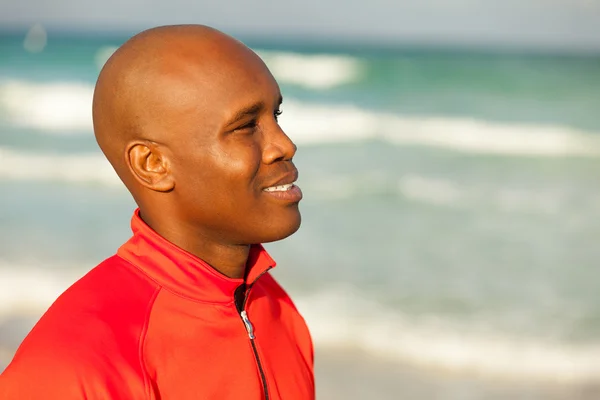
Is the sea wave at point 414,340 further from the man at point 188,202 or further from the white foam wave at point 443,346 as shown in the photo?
the man at point 188,202

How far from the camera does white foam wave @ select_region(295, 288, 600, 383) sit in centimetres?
467

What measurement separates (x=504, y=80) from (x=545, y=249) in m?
16.6

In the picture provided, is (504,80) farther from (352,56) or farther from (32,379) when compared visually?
(32,379)

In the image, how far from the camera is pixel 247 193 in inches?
61.6

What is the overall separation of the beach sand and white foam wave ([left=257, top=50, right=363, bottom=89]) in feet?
56.5

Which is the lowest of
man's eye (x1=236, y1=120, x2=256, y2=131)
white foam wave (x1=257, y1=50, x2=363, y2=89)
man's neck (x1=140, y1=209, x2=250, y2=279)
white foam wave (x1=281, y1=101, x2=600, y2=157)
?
man's neck (x1=140, y1=209, x2=250, y2=279)

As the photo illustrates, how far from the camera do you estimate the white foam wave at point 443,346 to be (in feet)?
15.3

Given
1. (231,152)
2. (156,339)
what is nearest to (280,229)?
(231,152)

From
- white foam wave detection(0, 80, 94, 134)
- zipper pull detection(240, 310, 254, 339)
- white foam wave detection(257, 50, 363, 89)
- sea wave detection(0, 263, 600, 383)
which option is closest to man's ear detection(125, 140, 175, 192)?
zipper pull detection(240, 310, 254, 339)

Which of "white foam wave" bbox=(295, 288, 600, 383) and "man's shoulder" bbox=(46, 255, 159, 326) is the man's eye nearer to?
"man's shoulder" bbox=(46, 255, 159, 326)

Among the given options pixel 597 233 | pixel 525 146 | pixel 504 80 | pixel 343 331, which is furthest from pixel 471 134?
pixel 343 331

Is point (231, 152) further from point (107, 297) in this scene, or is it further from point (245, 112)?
point (107, 297)

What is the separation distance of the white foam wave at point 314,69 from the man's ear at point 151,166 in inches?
787

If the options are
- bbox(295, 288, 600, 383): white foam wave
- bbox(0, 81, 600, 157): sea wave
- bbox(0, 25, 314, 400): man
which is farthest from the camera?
bbox(0, 81, 600, 157): sea wave
